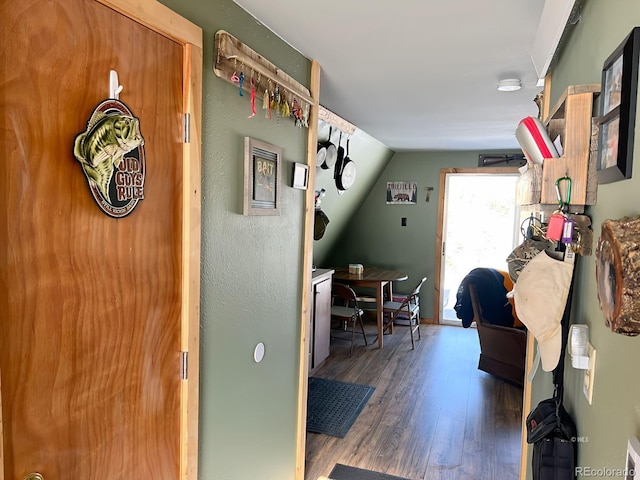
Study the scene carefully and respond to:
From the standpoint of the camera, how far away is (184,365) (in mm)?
1474

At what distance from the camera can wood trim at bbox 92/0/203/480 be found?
1.40 meters

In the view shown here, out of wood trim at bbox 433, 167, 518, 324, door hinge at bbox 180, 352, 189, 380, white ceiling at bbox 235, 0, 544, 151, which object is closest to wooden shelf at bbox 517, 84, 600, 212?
white ceiling at bbox 235, 0, 544, 151

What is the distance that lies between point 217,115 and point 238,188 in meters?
0.29

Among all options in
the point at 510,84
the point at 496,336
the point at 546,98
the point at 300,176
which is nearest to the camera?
the point at 546,98

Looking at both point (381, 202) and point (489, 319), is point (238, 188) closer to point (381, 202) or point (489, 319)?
point (489, 319)

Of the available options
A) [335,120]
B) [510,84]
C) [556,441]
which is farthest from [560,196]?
[335,120]

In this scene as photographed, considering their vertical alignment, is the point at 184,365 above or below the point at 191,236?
below

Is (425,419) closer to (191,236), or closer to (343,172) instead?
(343,172)

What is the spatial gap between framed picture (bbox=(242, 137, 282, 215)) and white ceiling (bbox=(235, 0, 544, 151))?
0.51 metres

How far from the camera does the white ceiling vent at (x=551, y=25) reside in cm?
126

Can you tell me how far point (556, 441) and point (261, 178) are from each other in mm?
1357

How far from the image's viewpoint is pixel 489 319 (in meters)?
4.13

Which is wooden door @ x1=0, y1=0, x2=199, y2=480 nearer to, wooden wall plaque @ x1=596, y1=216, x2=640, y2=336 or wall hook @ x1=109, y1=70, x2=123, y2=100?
wall hook @ x1=109, y1=70, x2=123, y2=100

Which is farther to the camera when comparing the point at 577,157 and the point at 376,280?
the point at 376,280
